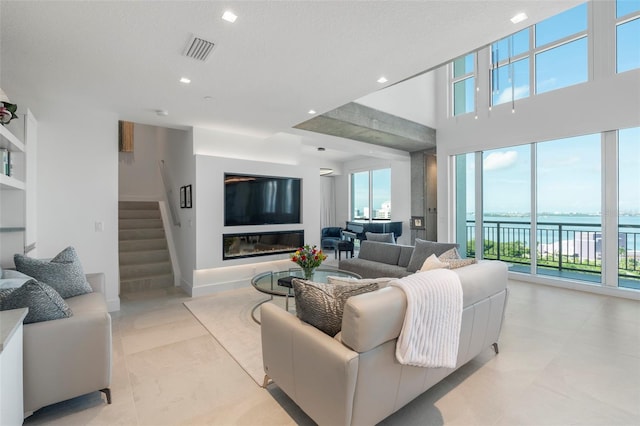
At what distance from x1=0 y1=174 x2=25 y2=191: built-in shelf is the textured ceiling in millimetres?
950

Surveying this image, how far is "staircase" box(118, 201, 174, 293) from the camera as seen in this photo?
4715 mm

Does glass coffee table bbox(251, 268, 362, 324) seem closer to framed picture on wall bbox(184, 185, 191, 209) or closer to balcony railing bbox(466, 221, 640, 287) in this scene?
framed picture on wall bbox(184, 185, 191, 209)

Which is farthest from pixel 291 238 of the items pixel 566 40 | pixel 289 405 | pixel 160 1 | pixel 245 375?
pixel 566 40

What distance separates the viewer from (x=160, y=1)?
1734 mm

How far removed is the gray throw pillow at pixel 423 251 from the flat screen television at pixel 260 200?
2165 mm

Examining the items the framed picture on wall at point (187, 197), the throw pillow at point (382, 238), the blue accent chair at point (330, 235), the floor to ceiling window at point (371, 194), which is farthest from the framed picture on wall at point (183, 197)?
the floor to ceiling window at point (371, 194)

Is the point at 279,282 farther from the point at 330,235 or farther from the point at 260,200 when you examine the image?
the point at 330,235

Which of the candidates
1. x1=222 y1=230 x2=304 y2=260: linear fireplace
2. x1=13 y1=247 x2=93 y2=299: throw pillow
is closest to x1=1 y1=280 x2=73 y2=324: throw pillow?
x1=13 y1=247 x2=93 y2=299: throw pillow

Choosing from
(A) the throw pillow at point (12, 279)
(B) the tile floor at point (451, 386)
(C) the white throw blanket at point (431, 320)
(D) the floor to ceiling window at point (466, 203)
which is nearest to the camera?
(C) the white throw blanket at point (431, 320)

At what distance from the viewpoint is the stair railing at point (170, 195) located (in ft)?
17.1

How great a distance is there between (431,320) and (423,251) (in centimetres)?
241

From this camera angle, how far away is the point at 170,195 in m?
5.53

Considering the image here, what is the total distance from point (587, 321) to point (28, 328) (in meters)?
4.94

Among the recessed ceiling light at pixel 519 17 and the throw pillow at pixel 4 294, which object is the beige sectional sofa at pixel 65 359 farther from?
the recessed ceiling light at pixel 519 17
